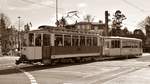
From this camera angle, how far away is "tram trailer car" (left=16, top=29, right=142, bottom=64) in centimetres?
2306

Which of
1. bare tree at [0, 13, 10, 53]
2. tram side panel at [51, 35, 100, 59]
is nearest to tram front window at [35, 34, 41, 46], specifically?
tram side panel at [51, 35, 100, 59]

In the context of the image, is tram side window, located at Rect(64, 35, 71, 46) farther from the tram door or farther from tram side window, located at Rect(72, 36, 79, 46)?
the tram door

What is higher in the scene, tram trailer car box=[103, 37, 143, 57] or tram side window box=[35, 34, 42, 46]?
tram side window box=[35, 34, 42, 46]

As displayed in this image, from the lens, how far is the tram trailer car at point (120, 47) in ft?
121

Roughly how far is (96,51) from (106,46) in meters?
4.83

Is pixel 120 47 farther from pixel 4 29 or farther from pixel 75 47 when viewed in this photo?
pixel 4 29

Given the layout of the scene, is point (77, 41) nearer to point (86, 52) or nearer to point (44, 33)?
point (86, 52)

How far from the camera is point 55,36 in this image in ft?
81.6

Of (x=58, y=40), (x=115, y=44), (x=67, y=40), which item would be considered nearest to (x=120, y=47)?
(x=115, y=44)

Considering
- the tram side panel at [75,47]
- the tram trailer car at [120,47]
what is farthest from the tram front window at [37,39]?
the tram trailer car at [120,47]

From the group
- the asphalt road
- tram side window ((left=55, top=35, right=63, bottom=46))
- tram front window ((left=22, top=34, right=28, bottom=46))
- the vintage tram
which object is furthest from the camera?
tram side window ((left=55, top=35, right=63, bottom=46))

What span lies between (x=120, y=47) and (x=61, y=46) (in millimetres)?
15241

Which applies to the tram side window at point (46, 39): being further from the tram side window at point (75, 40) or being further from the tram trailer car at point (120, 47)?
the tram trailer car at point (120, 47)

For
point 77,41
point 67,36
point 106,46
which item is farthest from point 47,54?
point 106,46
